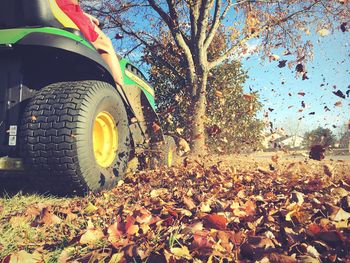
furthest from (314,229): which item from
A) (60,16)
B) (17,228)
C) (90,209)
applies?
(60,16)

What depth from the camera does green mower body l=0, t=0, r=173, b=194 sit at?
251 cm

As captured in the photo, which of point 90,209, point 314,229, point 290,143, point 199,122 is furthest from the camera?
point 290,143

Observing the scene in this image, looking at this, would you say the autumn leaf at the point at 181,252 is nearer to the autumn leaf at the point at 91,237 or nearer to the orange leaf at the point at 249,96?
the autumn leaf at the point at 91,237

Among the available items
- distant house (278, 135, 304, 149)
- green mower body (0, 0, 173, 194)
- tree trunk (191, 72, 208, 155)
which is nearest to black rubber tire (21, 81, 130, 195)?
green mower body (0, 0, 173, 194)

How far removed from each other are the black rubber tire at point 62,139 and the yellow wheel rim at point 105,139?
0.33 m

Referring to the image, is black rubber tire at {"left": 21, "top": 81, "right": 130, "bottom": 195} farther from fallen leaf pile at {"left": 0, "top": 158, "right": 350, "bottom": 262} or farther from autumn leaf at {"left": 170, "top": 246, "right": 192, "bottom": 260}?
autumn leaf at {"left": 170, "top": 246, "right": 192, "bottom": 260}

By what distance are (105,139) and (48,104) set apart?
81 cm

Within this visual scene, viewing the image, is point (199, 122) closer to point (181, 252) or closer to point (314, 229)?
point (314, 229)

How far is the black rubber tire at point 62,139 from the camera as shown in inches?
98.2

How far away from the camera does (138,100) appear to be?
4234mm

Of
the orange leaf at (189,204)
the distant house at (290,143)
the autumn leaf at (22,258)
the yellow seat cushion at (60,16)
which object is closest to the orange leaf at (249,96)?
the distant house at (290,143)

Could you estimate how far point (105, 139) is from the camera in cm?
327

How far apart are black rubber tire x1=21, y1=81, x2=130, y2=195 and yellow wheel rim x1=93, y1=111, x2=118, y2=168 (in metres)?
0.33

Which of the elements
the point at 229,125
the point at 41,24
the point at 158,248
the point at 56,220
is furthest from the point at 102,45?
the point at 229,125
